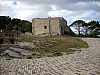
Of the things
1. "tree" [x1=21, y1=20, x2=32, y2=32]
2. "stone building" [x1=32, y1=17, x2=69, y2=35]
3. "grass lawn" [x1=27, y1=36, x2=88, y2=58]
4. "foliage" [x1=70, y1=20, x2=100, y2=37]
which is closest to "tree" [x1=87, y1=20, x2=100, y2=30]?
"foliage" [x1=70, y1=20, x2=100, y2=37]

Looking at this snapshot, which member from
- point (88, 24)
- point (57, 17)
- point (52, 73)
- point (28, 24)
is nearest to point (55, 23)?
point (57, 17)

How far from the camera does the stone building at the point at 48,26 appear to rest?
53.8 metres

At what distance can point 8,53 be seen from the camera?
612 inches

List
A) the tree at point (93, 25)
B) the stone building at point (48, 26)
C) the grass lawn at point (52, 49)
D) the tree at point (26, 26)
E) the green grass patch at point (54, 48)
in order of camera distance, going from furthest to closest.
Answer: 1. the tree at point (93, 25)
2. the tree at point (26, 26)
3. the stone building at point (48, 26)
4. the green grass patch at point (54, 48)
5. the grass lawn at point (52, 49)

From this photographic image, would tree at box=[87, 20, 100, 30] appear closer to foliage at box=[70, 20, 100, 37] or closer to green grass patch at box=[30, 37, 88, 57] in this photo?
foliage at box=[70, 20, 100, 37]

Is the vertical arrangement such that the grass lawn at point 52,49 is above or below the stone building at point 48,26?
below

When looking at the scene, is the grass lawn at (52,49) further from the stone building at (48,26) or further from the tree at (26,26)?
the tree at (26,26)

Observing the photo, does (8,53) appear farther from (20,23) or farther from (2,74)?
(20,23)

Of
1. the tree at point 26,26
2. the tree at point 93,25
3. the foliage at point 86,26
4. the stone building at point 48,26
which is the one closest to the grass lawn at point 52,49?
the stone building at point 48,26

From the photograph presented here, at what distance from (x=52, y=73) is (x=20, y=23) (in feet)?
174

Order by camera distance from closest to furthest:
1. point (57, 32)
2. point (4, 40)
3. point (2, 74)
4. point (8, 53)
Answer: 1. point (2, 74)
2. point (8, 53)
3. point (4, 40)
4. point (57, 32)

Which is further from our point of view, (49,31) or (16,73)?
Answer: (49,31)

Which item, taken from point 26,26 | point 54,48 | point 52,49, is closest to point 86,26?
point 26,26

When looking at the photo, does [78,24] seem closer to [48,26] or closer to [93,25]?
[93,25]
